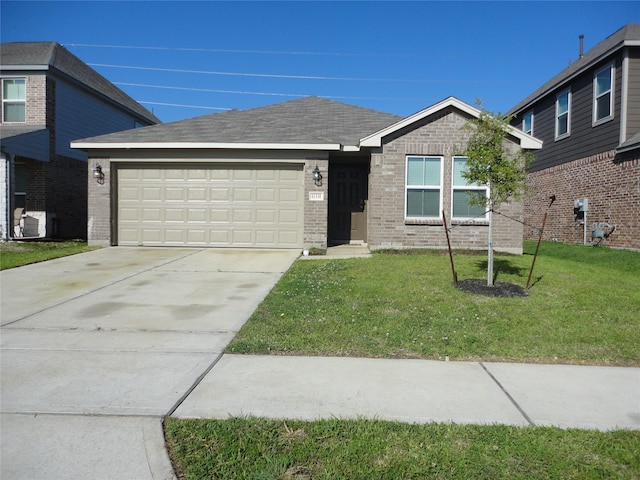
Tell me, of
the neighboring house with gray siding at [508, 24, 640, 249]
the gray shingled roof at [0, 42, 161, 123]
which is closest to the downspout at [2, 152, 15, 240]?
the gray shingled roof at [0, 42, 161, 123]

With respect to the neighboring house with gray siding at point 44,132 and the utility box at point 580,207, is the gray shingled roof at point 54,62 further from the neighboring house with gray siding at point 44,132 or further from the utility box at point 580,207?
the utility box at point 580,207

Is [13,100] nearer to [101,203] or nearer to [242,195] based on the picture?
[101,203]

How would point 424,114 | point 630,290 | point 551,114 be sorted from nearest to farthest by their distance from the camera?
1. point 630,290
2. point 424,114
3. point 551,114

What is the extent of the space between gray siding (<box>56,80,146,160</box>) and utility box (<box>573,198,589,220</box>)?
61.7ft

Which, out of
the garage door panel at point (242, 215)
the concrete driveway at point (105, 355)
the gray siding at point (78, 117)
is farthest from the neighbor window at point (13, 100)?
the concrete driveway at point (105, 355)

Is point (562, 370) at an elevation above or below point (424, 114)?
below

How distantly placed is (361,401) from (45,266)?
874cm

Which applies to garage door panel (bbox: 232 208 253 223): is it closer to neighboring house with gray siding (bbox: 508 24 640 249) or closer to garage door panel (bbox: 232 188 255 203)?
garage door panel (bbox: 232 188 255 203)

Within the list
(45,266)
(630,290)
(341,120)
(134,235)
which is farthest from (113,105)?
(630,290)

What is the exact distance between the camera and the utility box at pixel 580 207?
555 inches

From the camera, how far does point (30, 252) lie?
38.2 ft

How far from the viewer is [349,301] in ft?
20.9

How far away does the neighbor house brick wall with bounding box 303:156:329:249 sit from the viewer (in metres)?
12.2

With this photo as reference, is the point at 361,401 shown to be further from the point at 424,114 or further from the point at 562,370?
the point at 424,114
